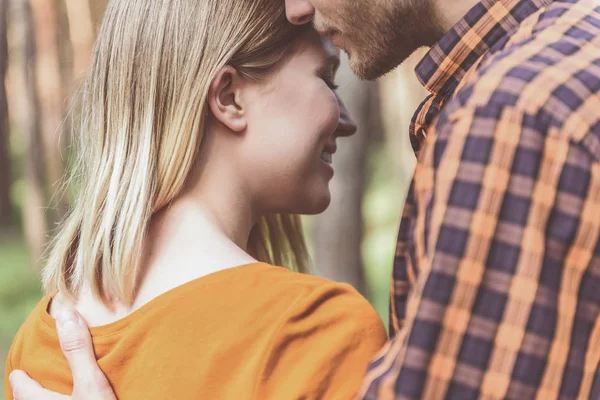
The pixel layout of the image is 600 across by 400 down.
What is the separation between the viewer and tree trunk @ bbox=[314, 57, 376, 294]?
3.88m

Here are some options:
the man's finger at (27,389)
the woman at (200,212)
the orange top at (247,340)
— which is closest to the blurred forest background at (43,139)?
the woman at (200,212)

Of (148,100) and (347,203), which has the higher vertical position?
(148,100)

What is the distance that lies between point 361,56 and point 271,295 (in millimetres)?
584

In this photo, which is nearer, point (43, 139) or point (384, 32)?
point (384, 32)

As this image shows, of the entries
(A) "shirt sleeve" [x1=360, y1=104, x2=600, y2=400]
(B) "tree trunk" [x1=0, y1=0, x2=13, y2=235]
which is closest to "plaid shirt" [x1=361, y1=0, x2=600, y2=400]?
(A) "shirt sleeve" [x1=360, y1=104, x2=600, y2=400]

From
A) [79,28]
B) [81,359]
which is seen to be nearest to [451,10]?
[81,359]

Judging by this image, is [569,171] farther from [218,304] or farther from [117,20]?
[117,20]

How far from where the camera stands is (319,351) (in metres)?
1.43

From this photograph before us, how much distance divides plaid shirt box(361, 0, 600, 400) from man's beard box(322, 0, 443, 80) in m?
0.51

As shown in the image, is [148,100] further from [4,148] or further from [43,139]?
[4,148]

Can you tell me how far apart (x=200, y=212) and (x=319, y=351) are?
400 mm

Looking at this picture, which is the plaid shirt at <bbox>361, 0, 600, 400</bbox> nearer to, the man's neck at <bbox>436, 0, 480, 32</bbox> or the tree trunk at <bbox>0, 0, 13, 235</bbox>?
the man's neck at <bbox>436, 0, 480, 32</bbox>

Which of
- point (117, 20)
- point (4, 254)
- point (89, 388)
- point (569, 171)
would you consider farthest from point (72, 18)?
point (569, 171)

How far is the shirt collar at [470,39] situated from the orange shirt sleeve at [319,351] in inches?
16.7
